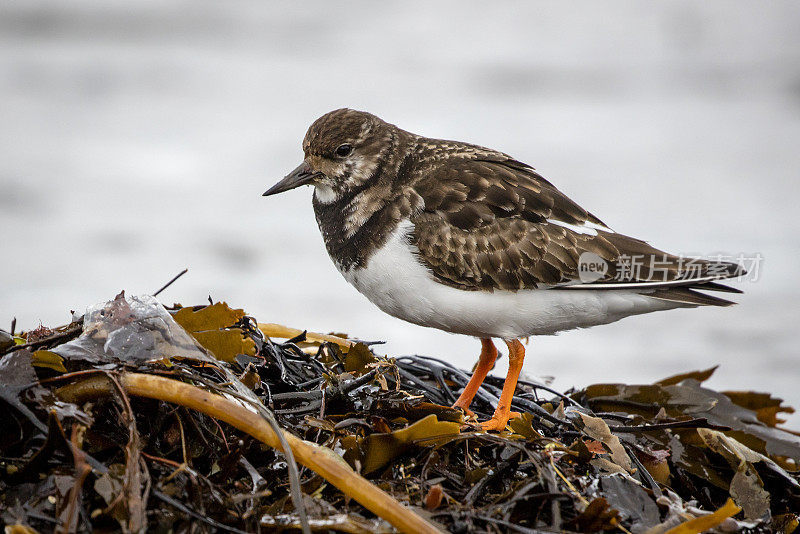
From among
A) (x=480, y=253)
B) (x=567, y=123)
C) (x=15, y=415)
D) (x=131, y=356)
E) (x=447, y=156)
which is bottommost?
(x=15, y=415)

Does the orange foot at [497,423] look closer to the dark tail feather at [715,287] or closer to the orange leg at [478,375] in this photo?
the orange leg at [478,375]

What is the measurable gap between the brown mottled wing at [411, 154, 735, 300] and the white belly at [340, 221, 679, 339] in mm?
43

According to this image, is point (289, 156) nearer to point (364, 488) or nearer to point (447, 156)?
point (447, 156)

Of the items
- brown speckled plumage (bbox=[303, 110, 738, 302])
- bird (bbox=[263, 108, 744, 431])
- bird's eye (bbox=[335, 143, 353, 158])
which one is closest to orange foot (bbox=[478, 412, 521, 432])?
bird (bbox=[263, 108, 744, 431])

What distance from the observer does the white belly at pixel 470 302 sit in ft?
9.91

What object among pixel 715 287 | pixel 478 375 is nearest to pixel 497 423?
pixel 478 375

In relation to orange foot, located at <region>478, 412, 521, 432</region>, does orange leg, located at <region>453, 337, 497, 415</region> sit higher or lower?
higher

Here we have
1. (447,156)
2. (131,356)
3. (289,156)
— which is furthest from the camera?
(289,156)

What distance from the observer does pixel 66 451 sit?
1.80 meters

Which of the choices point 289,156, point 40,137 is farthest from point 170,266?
point 40,137

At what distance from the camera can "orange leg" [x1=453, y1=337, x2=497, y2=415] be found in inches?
115

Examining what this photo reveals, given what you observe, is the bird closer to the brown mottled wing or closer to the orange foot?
the brown mottled wing

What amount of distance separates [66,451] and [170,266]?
464cm

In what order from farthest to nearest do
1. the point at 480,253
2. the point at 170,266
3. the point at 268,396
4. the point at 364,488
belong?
the point at 170,266 < the point at 480,253 < the point at 268,396 < the point at 364,488
